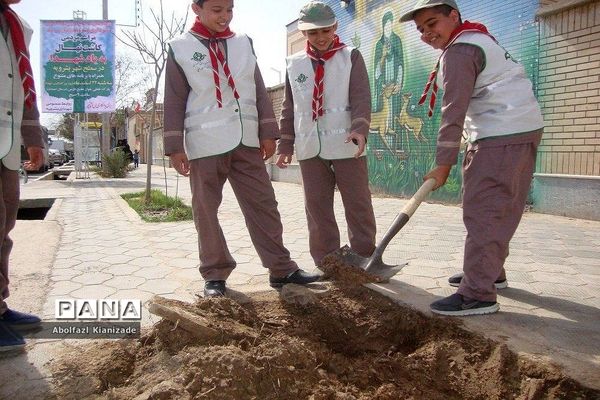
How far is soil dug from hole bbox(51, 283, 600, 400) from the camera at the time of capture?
163cm

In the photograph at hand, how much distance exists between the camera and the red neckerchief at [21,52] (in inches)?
91.7

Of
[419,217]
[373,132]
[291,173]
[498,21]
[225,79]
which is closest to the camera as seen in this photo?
[225,79]

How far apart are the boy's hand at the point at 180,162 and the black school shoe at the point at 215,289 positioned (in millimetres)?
664

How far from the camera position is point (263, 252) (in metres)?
2.96

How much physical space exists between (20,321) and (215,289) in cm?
97

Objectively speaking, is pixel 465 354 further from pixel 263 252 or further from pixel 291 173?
pixel 291 173

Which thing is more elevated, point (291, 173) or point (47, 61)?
point (47, 61)

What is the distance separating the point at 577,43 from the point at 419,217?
9.12 feet

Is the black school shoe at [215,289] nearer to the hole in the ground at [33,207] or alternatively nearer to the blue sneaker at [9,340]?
the blue sneaker at [9,340]

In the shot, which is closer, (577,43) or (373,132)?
(577,43)

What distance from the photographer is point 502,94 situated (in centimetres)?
243

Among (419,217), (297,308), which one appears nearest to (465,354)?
(297,308)

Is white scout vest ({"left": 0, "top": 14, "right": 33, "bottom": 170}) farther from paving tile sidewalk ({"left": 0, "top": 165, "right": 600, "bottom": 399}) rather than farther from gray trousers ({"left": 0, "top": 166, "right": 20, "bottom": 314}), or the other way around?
paving tile sidewalk ({"left": 0, "top": 165, "right": 600, "bottom": 399})

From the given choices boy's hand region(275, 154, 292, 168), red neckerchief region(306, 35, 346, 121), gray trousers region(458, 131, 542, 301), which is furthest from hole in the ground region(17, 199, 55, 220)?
gray trousers region(458, 131, 542, 301)
